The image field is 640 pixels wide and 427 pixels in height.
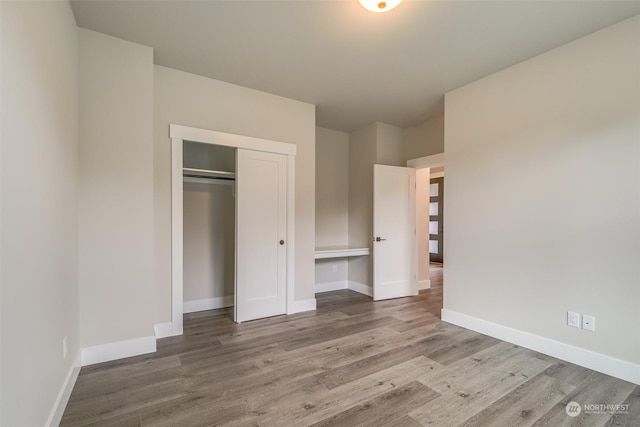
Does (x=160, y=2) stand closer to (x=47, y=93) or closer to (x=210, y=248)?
(x=47, y=93)

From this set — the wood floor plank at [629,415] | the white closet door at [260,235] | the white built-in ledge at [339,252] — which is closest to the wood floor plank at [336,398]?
the wood floor plank at [629,415]

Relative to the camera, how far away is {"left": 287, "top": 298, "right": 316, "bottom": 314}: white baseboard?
3701 mm

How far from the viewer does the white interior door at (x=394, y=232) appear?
4309 millimetres

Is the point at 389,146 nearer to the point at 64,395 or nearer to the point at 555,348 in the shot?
the point at 555,348

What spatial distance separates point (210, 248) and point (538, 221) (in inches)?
146

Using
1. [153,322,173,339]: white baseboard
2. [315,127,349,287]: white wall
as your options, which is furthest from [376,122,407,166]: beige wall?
[153,322,173,339]: white baseboard

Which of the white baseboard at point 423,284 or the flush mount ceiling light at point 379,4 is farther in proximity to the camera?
the white baseboard at point 423,284

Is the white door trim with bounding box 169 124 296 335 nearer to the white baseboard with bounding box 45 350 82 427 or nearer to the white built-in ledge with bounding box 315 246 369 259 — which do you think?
the white baseboard with bounding box 45 350 82 427

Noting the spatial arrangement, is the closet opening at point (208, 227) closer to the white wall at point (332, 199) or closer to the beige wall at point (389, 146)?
the white wall at point (332, 199)

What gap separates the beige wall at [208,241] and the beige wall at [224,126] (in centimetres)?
80

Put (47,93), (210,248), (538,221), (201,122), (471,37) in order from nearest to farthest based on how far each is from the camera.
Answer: (47,93), (471,37), (538,221), (201,122), (210,248)

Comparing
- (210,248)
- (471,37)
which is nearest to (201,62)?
(210,248)

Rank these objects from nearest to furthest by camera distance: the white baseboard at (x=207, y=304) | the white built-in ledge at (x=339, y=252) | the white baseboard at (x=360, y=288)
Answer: the white baseboard at (x=207, y=304)
the white built-in ledge at (x=339, y=252)
the white baseboard at (x=360, y=288)

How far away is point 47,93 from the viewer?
1618mm
